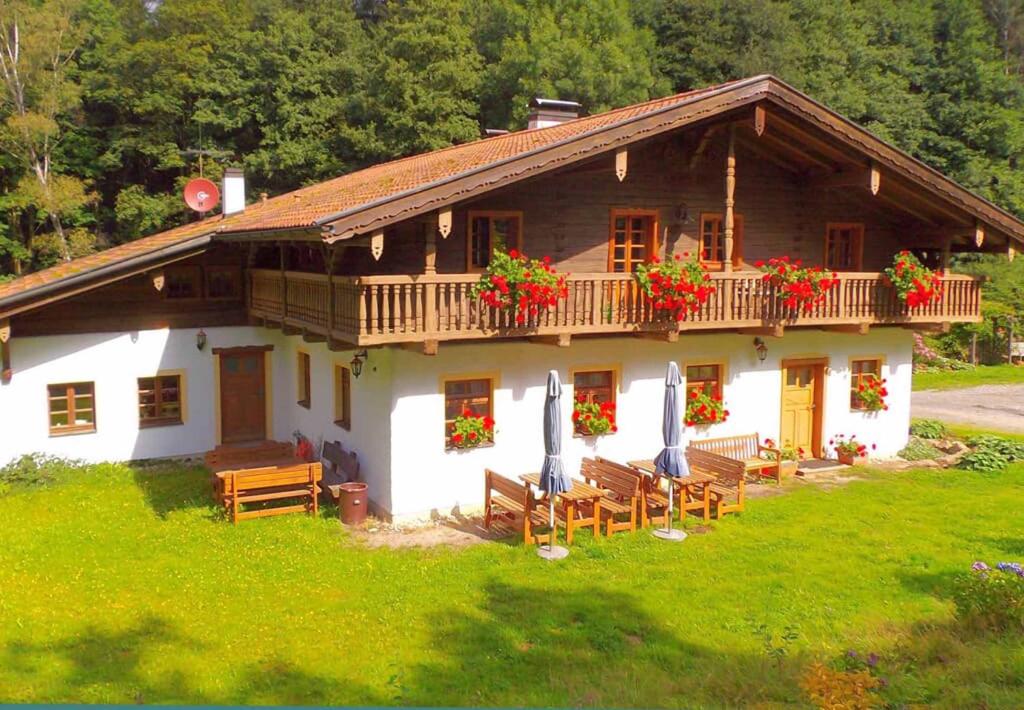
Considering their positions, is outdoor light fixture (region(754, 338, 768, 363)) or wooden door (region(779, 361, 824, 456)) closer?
outdoor light fixture (region(754, 338, 768, 363))

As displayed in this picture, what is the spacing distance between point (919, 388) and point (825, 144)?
18.3 m

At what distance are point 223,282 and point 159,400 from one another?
2.83m

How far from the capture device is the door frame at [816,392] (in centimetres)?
1770

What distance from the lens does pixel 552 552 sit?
489 inches

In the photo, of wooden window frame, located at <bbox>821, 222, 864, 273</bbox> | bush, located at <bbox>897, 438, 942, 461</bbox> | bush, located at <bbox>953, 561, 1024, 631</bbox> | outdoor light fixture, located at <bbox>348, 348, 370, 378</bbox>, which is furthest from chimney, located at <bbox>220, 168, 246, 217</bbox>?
bush, located at <bbox>953, 561, 1024, 631</bbox>

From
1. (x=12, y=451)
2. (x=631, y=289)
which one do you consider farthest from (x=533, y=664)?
(x=12, y=451)

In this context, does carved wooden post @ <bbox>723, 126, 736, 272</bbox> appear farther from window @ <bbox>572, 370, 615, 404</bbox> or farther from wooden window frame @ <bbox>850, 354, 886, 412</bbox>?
wooden window frame @ <bbox>850, 354, 886, 412</bbox>

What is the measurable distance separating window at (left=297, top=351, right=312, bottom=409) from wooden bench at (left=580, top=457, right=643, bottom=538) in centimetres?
655

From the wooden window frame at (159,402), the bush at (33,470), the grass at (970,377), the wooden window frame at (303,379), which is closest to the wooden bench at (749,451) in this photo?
the wooden window frame at (303,379)

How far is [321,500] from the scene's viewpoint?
15.4 m

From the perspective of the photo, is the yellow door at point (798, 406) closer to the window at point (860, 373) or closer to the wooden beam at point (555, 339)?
the window at point (860, 373)

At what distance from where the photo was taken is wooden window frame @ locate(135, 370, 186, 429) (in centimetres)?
1811

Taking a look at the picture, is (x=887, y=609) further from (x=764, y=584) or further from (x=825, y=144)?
(x=825, y=144)

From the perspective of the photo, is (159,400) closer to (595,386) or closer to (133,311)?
(133,311)
